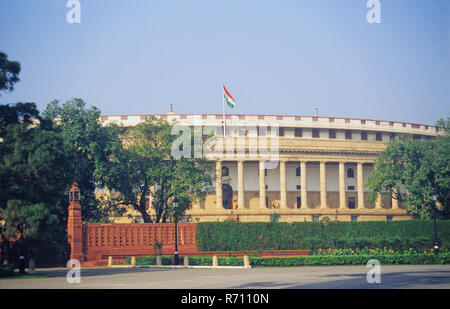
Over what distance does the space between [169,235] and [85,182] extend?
311 inches

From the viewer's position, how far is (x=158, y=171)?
53.8 metres

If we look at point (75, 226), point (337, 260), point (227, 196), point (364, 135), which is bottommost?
point (337, 260)

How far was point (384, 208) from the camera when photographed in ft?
280

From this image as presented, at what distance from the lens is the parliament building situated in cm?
7794

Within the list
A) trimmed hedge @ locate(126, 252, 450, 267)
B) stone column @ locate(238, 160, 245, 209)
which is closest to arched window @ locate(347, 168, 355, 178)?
stone column @ locate(238, 160, 245, 209)

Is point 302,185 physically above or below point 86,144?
below

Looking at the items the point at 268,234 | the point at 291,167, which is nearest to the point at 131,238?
the point at 268,234

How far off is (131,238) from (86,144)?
27.7ft

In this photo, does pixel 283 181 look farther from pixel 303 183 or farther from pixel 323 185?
pixel 323 185

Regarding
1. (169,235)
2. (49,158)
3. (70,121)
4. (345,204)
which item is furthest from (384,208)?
(49,158)

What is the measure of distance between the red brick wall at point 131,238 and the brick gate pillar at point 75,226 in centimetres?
153

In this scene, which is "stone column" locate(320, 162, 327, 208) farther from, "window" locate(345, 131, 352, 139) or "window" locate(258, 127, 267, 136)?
"window" locate(258, 127, 267, 136)

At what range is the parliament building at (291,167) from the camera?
3068 inches

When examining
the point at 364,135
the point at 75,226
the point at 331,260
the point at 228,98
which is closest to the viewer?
the point at 331,260
